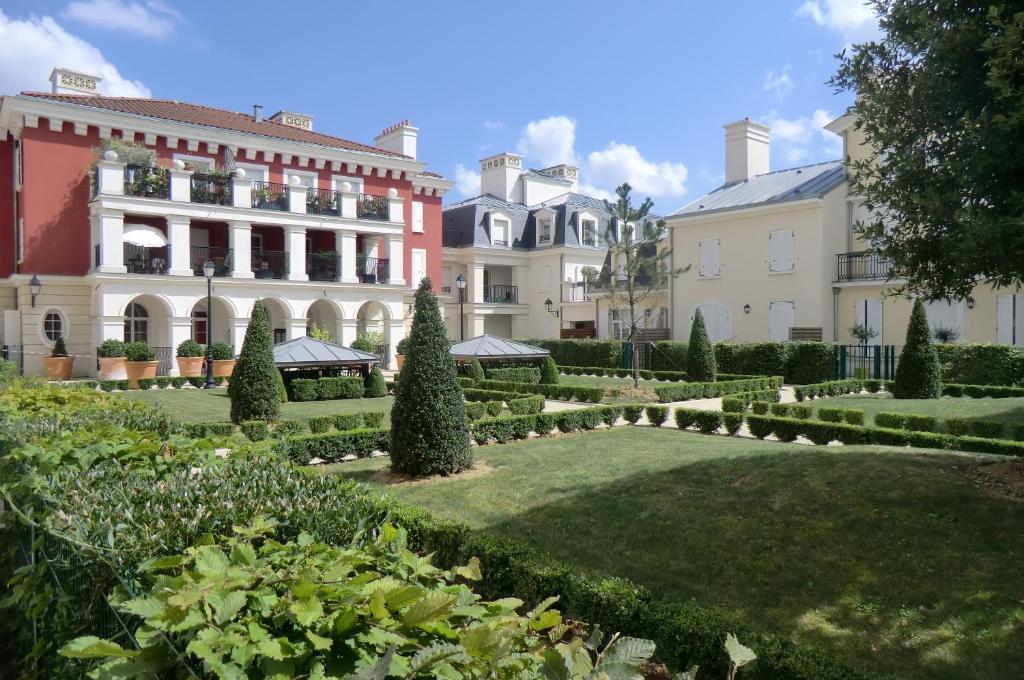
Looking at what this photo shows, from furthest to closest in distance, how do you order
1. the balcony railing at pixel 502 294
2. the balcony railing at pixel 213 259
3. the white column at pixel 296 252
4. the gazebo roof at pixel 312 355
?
the balcony railing at pixel 502 294 → the white column at pixel 296 252 → the balcony railing at pixel 213 259 → the gazebo roof at pixel 312 355

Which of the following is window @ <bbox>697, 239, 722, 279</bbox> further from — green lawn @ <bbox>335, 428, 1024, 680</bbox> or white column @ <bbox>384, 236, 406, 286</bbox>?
green lawn @ <bbox>335, 428, 1024, 680</bbox>

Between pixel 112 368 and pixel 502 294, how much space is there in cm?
2488

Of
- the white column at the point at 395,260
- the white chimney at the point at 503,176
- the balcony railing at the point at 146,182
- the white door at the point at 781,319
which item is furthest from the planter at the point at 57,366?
the white chimney at the point at 503,176

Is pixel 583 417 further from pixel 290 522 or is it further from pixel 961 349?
pixel 961 349

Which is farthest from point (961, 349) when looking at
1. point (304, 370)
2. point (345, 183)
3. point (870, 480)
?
point (345, 183)

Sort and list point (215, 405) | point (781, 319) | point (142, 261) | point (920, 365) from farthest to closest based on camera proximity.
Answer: point (781, 319) < point (142, 261) < point (920, 365) < point (215, 405)

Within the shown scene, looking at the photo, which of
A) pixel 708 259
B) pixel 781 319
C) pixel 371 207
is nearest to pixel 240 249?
pixel 371 207

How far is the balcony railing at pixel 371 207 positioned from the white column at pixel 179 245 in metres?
7.78

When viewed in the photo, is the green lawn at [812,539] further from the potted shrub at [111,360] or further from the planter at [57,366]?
the planter at [57,366]

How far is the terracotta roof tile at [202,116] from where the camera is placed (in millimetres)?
28297

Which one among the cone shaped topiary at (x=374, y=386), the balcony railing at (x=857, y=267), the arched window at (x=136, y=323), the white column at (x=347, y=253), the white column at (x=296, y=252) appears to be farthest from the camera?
the white column at (x=347, y=253)

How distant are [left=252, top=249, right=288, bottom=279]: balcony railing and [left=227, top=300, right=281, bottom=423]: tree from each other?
52.5 ft

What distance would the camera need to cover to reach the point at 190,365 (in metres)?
25.0

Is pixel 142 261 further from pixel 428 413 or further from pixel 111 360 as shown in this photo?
pixel 428 413
